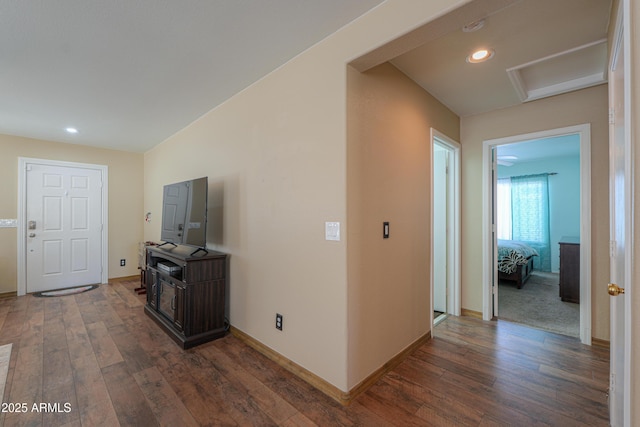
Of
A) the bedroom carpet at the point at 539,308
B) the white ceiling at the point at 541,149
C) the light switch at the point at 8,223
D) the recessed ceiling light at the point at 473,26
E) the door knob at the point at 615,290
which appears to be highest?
the white ceiling at the point at 541,149

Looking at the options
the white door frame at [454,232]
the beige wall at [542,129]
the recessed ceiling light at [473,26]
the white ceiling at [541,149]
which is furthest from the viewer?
the white ceiling at [541,149]

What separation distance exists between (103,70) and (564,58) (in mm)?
3744

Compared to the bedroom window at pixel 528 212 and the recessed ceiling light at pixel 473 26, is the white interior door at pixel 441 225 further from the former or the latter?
the bedroom window at pixel 528 212

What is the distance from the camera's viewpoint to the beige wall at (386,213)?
1.84 metres

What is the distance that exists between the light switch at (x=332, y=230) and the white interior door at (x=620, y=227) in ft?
4.20

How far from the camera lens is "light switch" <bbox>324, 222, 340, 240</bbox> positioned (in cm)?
181

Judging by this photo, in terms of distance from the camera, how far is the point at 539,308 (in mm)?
3553

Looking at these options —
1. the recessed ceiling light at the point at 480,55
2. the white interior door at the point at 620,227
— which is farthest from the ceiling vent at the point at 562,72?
the white interior door at the point at 620,227

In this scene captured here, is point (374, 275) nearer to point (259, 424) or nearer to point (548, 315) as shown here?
point (259, 424)

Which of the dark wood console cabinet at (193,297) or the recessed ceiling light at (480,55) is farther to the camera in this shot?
the dark wood console cabinet at (193,297)

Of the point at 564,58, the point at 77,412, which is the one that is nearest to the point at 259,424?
the point at 77,412

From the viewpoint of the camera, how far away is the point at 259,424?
62.4 inches

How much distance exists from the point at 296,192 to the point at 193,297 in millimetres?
1451

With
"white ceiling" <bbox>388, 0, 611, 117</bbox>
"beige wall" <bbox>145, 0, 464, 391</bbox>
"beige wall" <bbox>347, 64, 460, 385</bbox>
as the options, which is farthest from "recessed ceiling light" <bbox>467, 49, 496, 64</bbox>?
"beige wall" <bbox>145, 0, 464, 391</bbox>
